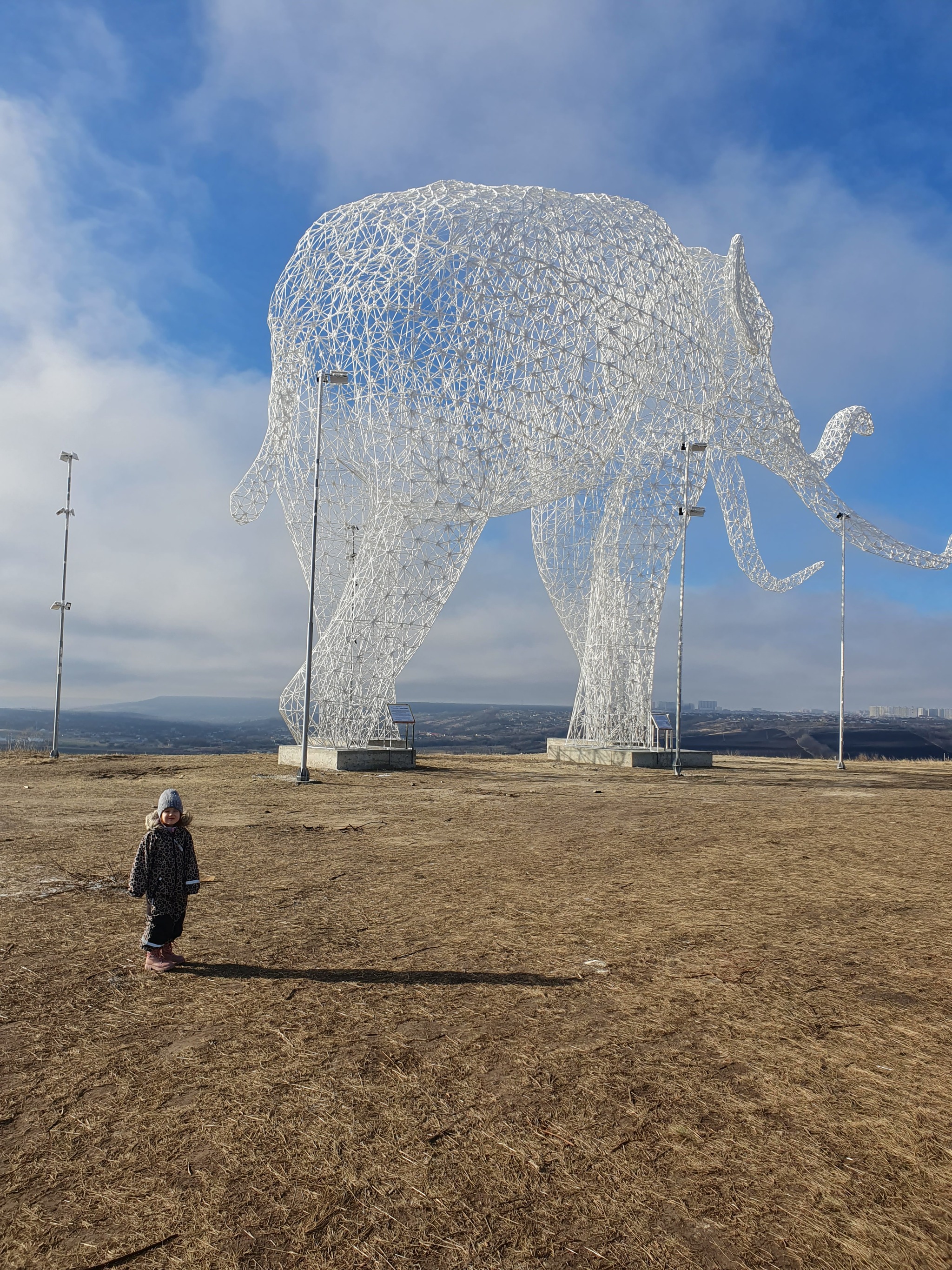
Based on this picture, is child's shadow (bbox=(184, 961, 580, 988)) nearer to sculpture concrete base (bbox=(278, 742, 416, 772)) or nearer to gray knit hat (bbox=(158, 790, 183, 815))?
gray knit hat (bbox=(158, 790, 183, 815))

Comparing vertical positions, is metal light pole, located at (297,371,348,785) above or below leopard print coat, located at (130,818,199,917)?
above

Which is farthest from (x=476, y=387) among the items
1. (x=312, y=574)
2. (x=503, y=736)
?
(x=503, y=736)

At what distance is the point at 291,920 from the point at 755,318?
21.2 m

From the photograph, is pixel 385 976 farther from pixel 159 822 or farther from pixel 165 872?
pixel 159 822

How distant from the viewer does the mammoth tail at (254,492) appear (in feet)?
63.9

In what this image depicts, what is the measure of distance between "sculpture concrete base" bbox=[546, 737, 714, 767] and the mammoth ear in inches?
442

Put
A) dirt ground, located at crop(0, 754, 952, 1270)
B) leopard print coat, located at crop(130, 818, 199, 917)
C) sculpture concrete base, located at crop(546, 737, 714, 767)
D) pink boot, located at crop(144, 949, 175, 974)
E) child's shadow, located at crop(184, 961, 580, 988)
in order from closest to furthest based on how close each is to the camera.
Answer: dirt ground, located at crop(0, 754, 952, 1270), child's shadow, located at crop(184, 961, 580, 988), pink boot, located at crop(144, 949, 175, 974), leopard print coat, located at crop(130, 818, 199, 917), sculpture concrete base, located at crop(546, 737, 714, 767)

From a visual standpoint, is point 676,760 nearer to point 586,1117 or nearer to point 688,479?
point 688,479

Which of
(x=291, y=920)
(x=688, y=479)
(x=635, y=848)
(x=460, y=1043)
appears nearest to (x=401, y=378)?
(x=688, y=479)

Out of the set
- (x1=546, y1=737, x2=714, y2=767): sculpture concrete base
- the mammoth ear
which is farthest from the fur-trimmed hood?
the mammoth ear

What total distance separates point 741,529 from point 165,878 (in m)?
24.3

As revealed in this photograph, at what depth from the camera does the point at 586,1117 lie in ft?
12.8

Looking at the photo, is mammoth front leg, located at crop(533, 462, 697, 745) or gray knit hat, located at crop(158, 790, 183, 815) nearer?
gray knit hat, located at crop(158, 790, 183, 815)

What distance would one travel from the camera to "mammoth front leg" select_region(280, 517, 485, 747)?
2000cm
